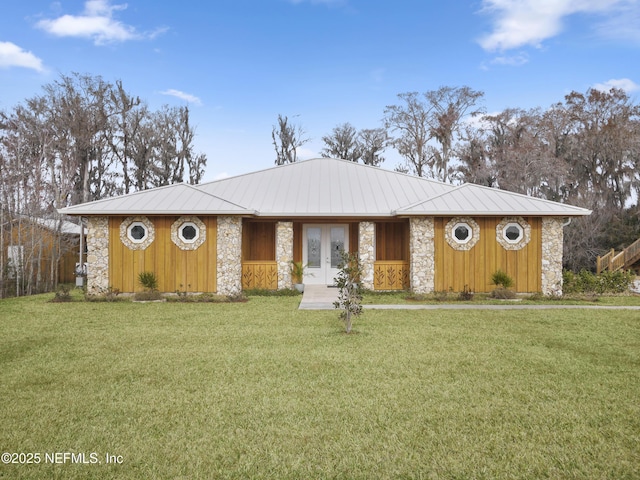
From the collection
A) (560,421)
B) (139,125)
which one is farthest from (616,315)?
(139,125)

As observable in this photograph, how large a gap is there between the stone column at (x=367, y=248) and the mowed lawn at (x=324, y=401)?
572cm

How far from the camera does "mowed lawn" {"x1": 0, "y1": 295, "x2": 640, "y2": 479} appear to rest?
3.28 meters

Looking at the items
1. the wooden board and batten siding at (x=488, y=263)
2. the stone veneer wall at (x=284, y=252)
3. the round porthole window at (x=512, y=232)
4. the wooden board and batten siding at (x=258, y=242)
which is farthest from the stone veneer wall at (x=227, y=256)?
the round porthole window at (x=512, y=232)

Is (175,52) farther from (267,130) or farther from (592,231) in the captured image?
(592,231)

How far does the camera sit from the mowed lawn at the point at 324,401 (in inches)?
129

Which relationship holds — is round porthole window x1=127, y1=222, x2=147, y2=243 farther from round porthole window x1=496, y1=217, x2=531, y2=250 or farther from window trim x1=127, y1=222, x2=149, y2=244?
round porthole window x1=496, y1=217, x2=531, y2=250

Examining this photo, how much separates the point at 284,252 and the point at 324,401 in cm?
994

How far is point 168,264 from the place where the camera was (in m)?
13.2

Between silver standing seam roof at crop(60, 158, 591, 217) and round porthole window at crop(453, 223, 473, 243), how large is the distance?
573mm

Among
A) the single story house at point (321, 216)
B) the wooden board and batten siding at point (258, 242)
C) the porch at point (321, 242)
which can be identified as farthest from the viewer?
the porch at point (321, 242)

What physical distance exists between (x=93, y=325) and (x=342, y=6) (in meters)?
12.6

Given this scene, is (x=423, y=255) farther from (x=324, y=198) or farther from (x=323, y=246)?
(x=324, y=198)

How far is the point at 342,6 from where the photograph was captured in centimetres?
1455

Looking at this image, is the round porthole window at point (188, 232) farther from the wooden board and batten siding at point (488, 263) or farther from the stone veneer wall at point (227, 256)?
the wooden board and batten siding at point (488, 263)
